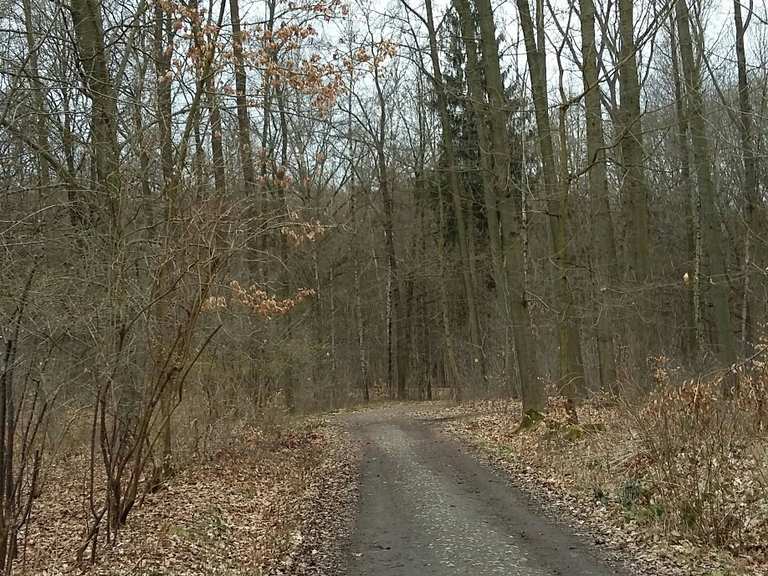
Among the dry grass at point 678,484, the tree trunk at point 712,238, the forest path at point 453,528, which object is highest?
the tree trunk at point 712,238

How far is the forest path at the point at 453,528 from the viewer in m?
6.45

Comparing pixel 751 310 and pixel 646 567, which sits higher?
pixel 751 310

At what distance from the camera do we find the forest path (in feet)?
21.2

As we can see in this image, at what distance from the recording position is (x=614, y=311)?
18047mm

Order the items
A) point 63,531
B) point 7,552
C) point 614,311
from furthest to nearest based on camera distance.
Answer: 1. point 614,311
2. point 63,531
3. point 7,552

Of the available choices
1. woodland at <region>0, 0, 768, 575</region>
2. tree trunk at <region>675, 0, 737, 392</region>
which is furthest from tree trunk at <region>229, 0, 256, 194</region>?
tree trunk at <region>675, 0, 737, 392</region>

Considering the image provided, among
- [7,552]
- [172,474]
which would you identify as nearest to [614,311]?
[172,474]

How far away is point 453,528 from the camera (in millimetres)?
7773

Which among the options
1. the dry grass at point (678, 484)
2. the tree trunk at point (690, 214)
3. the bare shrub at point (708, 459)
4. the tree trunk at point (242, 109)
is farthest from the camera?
the tree trunk at point (690, 214)

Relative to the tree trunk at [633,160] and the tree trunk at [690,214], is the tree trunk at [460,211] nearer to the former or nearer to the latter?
the tree trunk at [690,214]

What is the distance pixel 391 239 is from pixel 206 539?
22.4 m

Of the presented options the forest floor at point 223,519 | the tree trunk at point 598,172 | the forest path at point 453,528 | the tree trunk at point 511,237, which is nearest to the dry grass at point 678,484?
the forest path at point 453,528

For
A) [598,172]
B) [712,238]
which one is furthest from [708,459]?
[598,172]

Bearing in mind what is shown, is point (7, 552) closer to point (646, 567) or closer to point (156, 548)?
point (156, 548)
